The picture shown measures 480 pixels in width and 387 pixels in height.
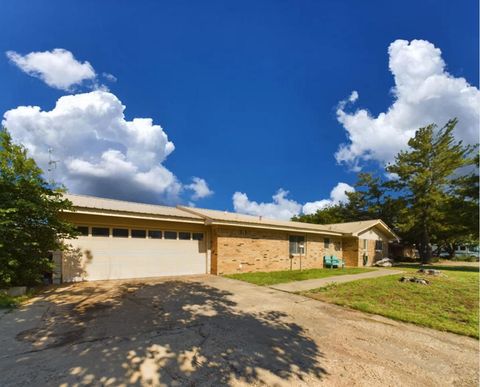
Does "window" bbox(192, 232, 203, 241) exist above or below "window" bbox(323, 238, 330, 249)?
above


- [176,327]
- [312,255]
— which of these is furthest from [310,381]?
[312,255]

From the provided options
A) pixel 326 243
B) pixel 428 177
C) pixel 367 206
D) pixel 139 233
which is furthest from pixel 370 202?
pixel 139 233

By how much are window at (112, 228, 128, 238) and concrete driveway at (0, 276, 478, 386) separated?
13.4 feet

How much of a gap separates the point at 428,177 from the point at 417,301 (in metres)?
21.1

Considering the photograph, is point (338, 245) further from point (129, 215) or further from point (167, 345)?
point (167, 345)

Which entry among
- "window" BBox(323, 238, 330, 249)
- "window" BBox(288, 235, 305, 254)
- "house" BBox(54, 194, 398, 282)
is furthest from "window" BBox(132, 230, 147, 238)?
"window" BBox(323, 238, 330, 249)

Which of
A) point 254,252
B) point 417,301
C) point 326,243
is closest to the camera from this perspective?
point 417,301

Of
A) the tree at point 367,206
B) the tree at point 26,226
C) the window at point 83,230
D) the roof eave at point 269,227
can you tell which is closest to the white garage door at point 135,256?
the window at point 83,230

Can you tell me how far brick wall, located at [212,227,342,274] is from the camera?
13984 mm

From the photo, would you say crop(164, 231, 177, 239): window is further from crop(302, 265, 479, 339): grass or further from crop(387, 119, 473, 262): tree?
crop(387, 119, 473, 262): tree

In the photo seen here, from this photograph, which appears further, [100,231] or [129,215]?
[129,215]

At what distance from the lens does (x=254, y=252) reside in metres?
15.5

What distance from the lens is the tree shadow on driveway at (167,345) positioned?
348 cm

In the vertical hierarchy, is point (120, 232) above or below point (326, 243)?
above
